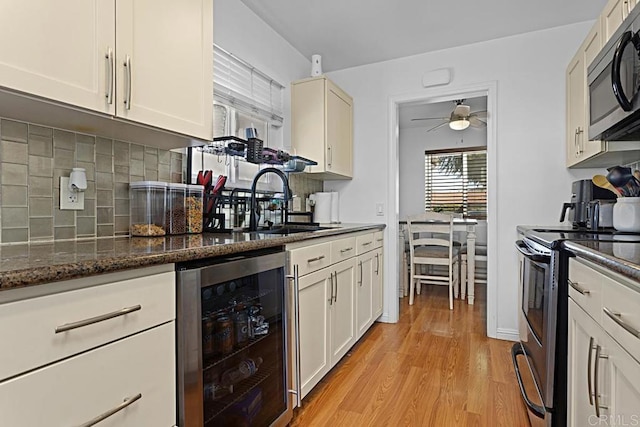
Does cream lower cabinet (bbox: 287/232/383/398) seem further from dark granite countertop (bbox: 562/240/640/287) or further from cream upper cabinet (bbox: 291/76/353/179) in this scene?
dark granite countertop (bbox: 562/240/640/287)

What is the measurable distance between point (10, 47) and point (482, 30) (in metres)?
2.90

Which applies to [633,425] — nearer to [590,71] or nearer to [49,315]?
[49,315]

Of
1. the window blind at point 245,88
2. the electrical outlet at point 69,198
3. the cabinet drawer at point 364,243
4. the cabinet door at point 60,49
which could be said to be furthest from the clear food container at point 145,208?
the cabinet drawer at point 364,243

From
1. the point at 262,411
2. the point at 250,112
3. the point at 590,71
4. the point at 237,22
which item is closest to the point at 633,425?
the point at 262,411

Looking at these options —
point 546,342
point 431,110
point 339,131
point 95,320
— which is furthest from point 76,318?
point 431,110

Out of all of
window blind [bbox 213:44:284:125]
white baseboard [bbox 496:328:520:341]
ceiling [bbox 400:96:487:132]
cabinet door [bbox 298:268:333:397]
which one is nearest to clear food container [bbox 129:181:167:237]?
cabinet door [bbox 298:268:333:397]

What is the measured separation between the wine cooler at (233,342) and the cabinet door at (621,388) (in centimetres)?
110

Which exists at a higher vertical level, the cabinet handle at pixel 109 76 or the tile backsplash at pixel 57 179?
the cabinet handle at pixel 109 76

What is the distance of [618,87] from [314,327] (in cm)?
165

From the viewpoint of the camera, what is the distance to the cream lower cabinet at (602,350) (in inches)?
30.6

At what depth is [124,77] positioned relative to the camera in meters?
1.24

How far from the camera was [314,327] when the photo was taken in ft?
6.06

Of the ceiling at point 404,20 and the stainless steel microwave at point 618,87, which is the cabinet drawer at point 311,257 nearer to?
the stainless steel microwave at point 618,87

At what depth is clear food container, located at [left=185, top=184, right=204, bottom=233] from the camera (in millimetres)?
1688
